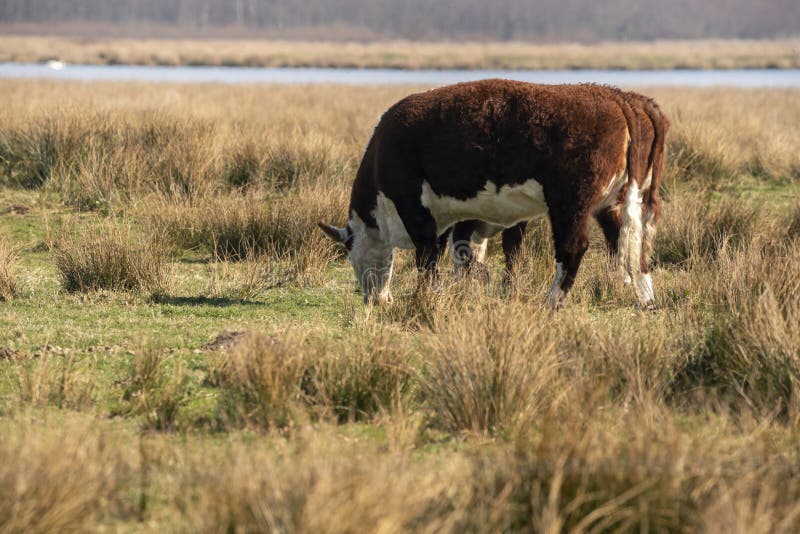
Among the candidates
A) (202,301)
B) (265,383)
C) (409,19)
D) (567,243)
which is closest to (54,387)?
(265,383)

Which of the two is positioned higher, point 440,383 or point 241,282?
point 440,383

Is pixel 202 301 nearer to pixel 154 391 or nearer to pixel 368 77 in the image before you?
pixel 154 391

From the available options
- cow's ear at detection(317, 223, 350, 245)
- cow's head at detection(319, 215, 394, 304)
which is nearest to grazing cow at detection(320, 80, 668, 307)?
cow's head at detection(319, 215, 394, 304)

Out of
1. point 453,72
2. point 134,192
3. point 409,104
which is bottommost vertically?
point 453,72

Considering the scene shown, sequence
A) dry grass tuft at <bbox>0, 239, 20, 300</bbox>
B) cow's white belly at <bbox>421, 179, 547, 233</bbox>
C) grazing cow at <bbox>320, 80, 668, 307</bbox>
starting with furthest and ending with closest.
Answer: dry grass tuft at <bbox>0, 239, 20, 300</bbox> < cow's white belly at <bbox>421, 179, 547, 233</bbox> < grazing cow at <bbox>320, 80, 668, 307</bbox>

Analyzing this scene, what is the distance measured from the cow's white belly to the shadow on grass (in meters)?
1.53

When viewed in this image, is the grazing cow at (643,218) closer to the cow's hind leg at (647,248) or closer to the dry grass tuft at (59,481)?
the cow's hind leg at (647,248)

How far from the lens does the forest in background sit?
454 ft

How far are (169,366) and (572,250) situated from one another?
2.82 m

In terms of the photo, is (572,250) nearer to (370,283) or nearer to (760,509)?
(370,283)

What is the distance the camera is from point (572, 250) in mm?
7746

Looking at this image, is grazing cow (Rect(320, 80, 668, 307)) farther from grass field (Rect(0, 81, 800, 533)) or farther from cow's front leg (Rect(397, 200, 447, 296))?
grass field (Rect(0, 81, 800, 533))

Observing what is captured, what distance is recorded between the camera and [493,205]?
26.1 ft

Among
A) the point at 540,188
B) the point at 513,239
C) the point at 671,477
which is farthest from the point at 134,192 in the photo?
the point at 671,477
